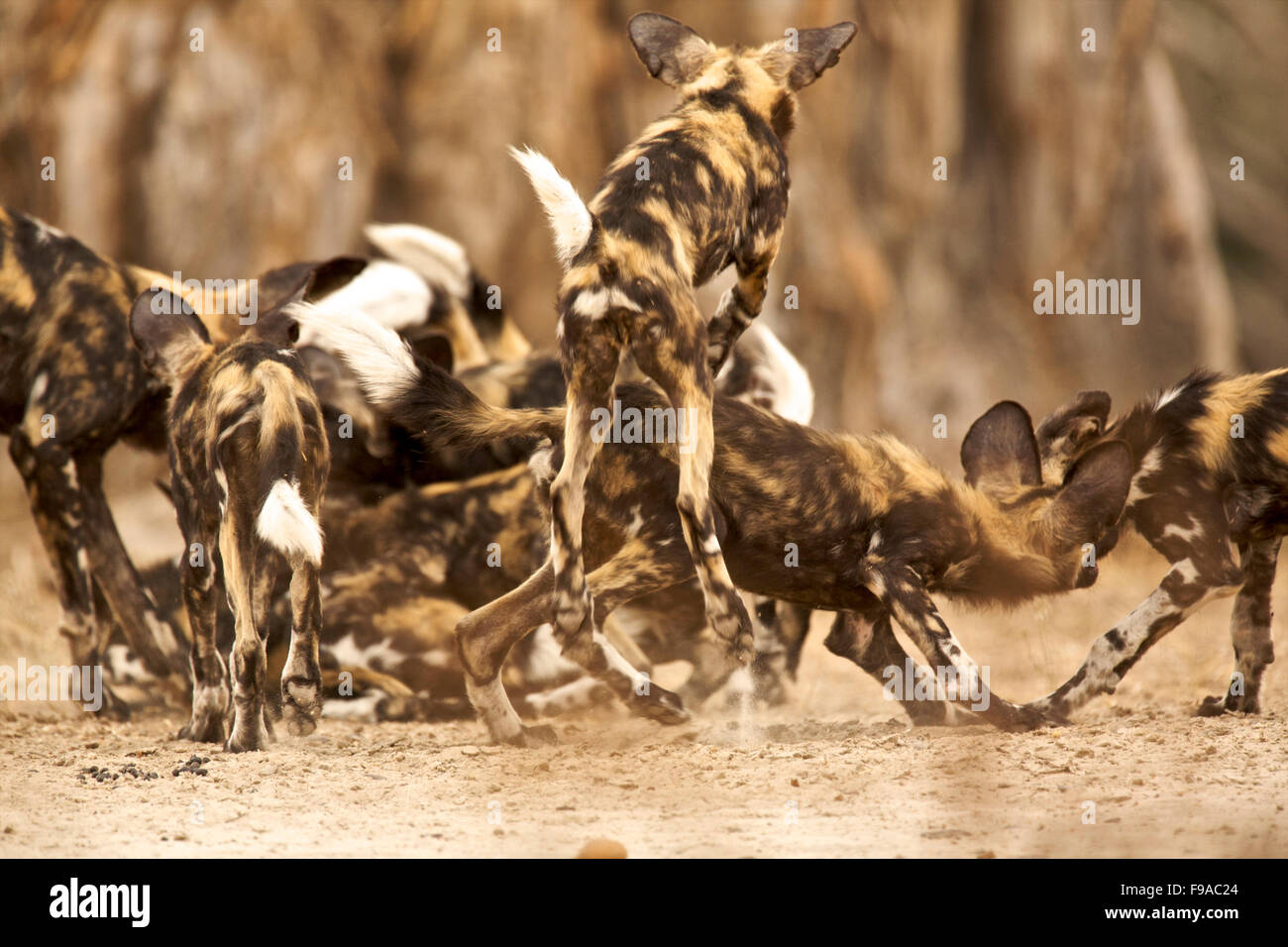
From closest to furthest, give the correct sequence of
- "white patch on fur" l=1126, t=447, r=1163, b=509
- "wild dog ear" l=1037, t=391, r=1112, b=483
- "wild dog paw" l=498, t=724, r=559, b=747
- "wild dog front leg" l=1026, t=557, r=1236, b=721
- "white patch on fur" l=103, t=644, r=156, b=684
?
"wild dog paw" l=498, t=724, r=559, b=747, "wild dog front leg" l=1026, t=557, r=1236, b=721, "white patch on fur" l=1126, t=447, r=1163, b=509, "wild dog ear" l=1037, t=391, r=1112, b=483, "white patch on fur" l=103, t=644, r=156, b=684

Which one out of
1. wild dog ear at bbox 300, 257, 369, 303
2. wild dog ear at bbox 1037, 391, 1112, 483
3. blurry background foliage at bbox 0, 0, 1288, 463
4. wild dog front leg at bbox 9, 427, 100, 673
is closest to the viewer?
wild dog ear at bbox 1037, 391, 1112, 483

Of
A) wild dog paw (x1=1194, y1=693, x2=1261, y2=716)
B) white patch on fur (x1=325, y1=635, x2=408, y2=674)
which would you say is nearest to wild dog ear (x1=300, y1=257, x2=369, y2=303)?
white patch on fur (x1=325, y1=635, x2=408, y2=674)

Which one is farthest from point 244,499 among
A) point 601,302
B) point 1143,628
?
point 1143,628

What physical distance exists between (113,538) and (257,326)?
50.4 inches

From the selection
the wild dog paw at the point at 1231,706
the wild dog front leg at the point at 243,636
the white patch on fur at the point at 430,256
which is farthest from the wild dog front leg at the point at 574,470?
the white patch on fur at the point at 430,256

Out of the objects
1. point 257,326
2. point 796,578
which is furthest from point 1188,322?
point 257,326

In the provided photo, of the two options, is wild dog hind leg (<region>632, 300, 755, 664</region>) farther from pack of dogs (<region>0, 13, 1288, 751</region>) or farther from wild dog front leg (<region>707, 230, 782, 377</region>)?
wild dog front leg (<region>707, 230, 782, 377</region>)

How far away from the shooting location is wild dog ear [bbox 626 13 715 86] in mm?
5242

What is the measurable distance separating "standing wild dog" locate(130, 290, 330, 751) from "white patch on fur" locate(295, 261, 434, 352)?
1088mm

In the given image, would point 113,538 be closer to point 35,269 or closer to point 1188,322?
point 35,269

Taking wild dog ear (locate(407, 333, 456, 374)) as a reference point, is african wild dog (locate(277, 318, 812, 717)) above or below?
below

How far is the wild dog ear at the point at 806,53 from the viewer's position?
515cm

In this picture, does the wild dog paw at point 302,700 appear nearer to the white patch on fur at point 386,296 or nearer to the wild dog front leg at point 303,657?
the wild dog front leg at point 303,657
